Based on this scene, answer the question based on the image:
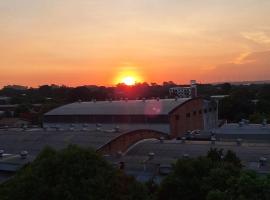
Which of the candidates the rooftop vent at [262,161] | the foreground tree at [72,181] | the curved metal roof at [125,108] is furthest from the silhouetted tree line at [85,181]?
the curved metal roof at [125,108]

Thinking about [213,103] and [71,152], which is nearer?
[71,152]

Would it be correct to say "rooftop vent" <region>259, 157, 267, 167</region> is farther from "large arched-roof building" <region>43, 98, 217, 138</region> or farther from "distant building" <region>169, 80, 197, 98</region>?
"distant building" <region>169, 80, 197, 98</region>

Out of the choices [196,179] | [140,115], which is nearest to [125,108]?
[140,115]

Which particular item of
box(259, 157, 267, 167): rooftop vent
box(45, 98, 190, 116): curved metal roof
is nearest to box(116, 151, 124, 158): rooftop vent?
box(259, 157, 267, 167): rooftop vent

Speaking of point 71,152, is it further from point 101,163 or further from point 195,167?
point 195,167

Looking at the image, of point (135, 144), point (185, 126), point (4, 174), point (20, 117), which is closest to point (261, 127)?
point (185, 126)

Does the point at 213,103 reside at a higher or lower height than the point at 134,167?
higher

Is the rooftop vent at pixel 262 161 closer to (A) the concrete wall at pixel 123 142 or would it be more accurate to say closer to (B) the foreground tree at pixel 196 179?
(B) the foreground tree at pixel 196 179

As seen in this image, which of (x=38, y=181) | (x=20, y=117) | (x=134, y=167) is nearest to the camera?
(x=38, y=181)
